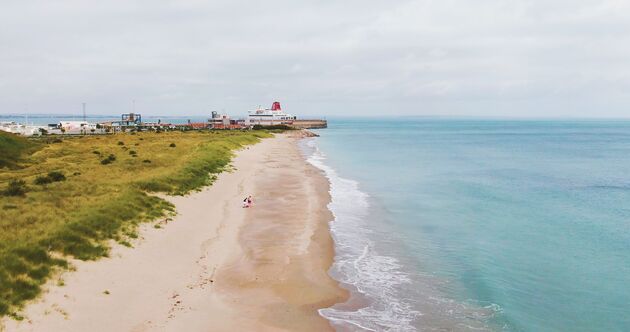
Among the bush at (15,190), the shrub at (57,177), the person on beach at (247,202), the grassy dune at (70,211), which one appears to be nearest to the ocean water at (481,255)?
the person on beach at (247,202)

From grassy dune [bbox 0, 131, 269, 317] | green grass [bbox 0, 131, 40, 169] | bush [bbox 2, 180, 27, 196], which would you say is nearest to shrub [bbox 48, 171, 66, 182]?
grassy dune [bbox 0, 131, 269, 317]

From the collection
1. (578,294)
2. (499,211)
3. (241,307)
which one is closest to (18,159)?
(241,307)

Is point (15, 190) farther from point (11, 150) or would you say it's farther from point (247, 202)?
point (11, 150)

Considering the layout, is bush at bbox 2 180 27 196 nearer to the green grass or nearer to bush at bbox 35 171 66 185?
bush at bbox 35 171 66 185

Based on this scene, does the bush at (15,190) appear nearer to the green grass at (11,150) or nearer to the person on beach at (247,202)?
the person on beach at (247,202)

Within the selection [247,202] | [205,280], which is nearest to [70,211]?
[205,280]

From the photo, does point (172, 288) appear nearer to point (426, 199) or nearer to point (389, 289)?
point (389, 289)
